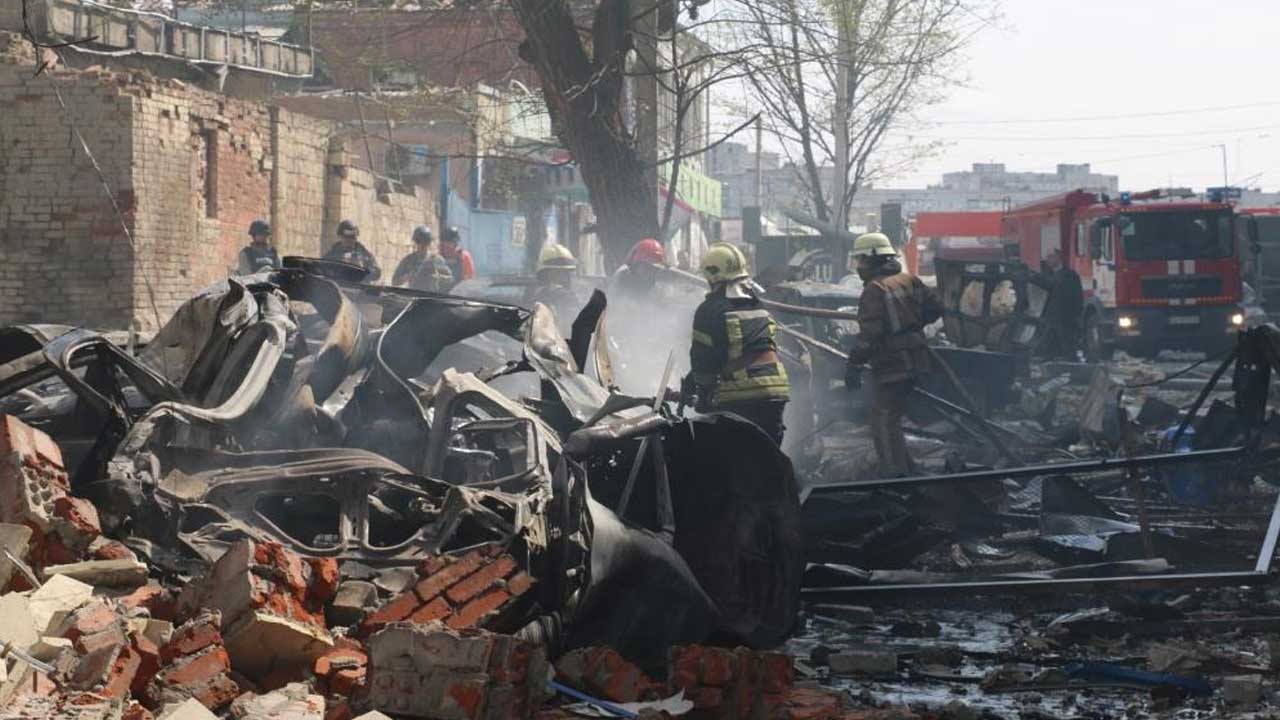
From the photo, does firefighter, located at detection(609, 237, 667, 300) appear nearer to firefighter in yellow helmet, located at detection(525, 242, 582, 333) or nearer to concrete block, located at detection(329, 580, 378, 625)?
firefighter in yellow helmet, located at detection(525, 242, 582, 333)

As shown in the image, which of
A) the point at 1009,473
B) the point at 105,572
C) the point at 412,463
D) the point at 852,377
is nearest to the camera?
the point at 105,572

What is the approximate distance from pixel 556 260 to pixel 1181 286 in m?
14.3

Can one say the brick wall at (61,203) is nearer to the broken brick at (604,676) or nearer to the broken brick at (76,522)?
the broken brick at (76,522)

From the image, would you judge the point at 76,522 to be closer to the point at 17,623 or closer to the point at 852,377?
the point at 17,623

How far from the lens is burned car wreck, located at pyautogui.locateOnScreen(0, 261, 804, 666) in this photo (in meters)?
5.52

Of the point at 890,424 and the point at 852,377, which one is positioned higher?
the point at 852,377

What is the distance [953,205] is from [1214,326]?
322ft

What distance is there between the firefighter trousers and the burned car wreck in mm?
3969

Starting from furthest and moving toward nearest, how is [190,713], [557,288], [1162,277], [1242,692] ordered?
[1162,277]
[557,288]
[1242,692]
[190,713]

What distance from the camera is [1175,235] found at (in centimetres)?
2539

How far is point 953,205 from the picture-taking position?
122m

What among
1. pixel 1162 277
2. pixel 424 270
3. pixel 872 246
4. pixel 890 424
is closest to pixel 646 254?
pixel 872 246

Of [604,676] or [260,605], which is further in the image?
[604,676]

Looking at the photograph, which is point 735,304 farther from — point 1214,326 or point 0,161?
point 1214,326
